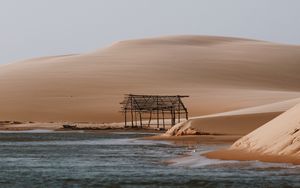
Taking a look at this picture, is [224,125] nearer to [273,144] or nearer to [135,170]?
[273,144]

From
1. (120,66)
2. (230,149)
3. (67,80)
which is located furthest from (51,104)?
(230,149)

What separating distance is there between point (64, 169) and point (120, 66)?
102935 mm

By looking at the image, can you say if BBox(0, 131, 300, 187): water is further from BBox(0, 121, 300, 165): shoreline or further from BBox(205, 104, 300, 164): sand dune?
BBox(205, 104, 300, 164): sand dune

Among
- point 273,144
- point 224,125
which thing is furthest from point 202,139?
point 273,144

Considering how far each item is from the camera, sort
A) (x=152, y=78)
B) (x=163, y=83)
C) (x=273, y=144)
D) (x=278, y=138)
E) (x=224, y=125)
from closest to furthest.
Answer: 1. (x=273, y=144)
2. (x=278, y=138)
3. (x=224, y=125)
4. (x=163, y=83)
5. (x=152, y=78)

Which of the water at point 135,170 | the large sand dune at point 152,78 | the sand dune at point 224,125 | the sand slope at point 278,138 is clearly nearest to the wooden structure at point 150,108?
the large sand dune at point 152,78

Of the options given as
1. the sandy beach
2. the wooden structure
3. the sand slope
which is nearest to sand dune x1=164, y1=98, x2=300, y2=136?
the sandy beach

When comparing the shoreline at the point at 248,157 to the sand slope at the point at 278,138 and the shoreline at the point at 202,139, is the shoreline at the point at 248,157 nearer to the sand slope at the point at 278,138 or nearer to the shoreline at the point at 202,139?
the shoreline at the point at 202,139

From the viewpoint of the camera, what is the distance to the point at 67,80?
117 metres

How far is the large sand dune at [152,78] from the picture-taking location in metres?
97.9

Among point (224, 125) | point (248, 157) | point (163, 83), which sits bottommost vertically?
point (248, 157)

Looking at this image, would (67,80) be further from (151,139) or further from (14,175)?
(14,175)

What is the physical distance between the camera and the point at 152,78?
121 meters

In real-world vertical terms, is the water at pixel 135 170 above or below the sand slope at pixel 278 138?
below
